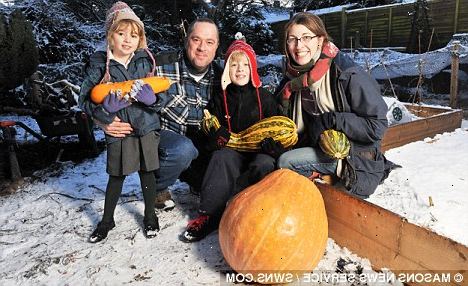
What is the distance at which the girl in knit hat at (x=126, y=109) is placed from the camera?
2188 mm

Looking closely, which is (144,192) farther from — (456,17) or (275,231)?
(456,17)

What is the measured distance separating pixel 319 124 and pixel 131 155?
3.91 ft

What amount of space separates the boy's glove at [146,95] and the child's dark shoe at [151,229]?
0.80 meters

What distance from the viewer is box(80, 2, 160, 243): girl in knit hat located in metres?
2.19

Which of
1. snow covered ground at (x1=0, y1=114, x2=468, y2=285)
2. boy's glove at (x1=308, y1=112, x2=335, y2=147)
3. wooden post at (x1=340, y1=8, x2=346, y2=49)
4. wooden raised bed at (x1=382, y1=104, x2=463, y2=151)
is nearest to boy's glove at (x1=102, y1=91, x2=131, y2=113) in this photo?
snow covered ground at (x1=0, y1=114, x2=468, y2=285)

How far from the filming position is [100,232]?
2.35 meters

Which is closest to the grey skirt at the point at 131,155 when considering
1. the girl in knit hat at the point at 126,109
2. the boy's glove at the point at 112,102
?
the girl in knit hat at the point at 126,109

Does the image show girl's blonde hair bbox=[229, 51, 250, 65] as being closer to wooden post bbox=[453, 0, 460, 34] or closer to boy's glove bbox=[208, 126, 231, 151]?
boy's glove bbox=[208, 126, 231, 151]

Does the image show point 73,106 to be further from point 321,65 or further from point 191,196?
point 321,65

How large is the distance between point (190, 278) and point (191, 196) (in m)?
1.11

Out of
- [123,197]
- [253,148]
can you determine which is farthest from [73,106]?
[253,148]

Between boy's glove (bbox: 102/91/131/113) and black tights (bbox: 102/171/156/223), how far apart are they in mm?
484

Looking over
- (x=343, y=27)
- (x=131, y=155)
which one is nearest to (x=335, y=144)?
(x=131, y=155)

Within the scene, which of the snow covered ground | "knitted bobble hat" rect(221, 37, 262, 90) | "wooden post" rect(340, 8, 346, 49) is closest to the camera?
the snow covered ground
